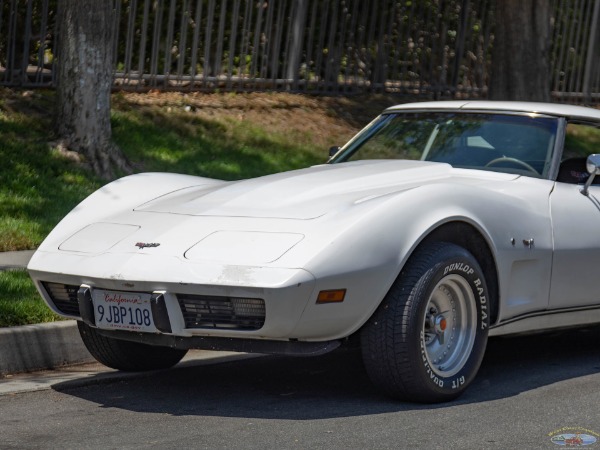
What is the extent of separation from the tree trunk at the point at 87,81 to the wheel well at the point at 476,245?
18.7 feet

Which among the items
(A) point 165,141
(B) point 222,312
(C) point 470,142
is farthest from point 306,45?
→ (B) point 222,312

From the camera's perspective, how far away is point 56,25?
42.7 feet

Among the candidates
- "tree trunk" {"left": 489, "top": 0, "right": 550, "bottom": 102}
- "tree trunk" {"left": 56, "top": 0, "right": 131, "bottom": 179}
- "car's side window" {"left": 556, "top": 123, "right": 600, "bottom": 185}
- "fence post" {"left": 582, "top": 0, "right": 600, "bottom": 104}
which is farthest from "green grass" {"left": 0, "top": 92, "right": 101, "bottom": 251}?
"fence post" {"left": 582, "top": 0, "right": 600, "bottom": 104}

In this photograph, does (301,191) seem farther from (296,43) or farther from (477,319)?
(296,43)

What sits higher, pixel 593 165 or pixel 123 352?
pixel 593 165

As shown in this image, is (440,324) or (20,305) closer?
→ (440,324)

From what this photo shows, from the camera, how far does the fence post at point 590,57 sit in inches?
785

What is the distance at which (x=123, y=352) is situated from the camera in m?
6.34

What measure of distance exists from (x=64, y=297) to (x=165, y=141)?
263 inches

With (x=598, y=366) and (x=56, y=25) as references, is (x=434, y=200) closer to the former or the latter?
(x=598, y=366)

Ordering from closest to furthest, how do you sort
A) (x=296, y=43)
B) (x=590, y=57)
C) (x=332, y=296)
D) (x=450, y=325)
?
(x=332, y=296) → (x=450, y=325) → (x=296, y=43) → (x=590, y=57)

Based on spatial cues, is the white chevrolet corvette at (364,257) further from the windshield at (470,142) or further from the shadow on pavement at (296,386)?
the shadow on pavement at (296,386)

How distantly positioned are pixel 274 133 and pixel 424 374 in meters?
8.59

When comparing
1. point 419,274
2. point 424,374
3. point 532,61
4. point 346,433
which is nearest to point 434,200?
point 419,274
